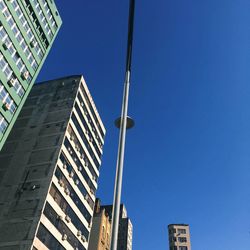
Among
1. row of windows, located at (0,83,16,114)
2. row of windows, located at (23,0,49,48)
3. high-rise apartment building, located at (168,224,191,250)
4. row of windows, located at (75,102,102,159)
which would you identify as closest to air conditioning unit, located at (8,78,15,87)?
row of windows, located at (0,83,16,114)

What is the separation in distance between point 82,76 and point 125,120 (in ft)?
137

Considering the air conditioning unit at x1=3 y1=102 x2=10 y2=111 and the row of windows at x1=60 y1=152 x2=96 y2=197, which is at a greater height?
the air conditioning unit at x1=3 y1=102 x2=10 y2=111

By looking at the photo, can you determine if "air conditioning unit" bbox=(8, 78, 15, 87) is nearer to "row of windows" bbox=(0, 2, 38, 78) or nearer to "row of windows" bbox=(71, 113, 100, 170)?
"row of windows" bbox=(0, 2, 38, 78)

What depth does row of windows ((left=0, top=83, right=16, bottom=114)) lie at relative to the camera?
121 feet

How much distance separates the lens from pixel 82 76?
5141 cm

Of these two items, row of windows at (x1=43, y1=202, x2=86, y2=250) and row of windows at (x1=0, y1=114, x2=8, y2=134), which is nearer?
row of windows at (x1=43, y1=202, x2=86, y2=250)

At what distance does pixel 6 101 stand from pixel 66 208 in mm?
14749

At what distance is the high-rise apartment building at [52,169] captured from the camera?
3372 cm

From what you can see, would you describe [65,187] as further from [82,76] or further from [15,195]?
[82,76]

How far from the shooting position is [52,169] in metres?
37.8

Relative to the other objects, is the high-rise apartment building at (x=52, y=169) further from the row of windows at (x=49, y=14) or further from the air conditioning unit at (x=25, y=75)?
the row of windows at (x=49, y=14)

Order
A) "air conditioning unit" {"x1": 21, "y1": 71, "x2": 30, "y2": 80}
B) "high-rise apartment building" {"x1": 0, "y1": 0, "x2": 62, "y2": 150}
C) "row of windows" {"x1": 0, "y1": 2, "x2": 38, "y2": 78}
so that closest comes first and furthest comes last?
"high-rise apartment building" {"x1": 0, "y1": 0, "x2": 62, "y2": 150}
"row of windows" {"x1": 0, "y1": 2, "x2": 38, "y2": 78}
"air conditioning unit" {"x1": 21, "y1": 71, "x2": 30, "y2": 80}

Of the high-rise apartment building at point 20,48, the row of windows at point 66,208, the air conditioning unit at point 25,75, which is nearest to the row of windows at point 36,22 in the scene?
the high-rise apartment building at point 20,48

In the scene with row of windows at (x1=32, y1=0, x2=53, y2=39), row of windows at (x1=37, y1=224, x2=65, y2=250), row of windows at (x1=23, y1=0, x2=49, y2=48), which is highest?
row of windows at (x1=32, y1=0, x2=53, y2=39)
